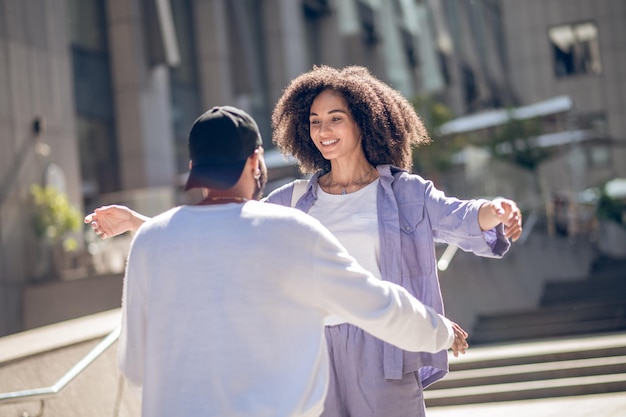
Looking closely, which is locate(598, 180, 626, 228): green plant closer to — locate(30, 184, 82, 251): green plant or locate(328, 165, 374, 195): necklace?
locate(30, 184, 82, 251): green plant

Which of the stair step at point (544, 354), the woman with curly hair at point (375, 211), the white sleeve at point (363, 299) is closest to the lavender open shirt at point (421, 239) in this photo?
the woman with curly hair at point (375, 211)

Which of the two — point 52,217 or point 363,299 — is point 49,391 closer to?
point 363,299

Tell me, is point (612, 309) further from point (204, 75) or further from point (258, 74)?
point (258, 74)

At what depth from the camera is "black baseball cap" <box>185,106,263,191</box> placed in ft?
8.77

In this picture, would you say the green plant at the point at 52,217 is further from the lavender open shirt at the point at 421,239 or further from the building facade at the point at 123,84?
the lavender open shirt at the point at 421,239

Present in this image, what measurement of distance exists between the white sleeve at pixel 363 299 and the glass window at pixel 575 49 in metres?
41.9

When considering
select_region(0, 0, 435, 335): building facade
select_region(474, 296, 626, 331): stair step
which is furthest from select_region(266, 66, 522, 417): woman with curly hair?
select_region(0, 0, 435, 335): building facade

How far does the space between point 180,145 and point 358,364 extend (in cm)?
2344

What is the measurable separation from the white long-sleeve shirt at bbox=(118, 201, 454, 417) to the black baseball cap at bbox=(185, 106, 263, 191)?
0.08 meters

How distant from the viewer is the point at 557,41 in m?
43.3

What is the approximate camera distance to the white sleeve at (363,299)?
2613mm

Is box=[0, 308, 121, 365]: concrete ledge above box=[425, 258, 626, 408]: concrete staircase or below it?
above

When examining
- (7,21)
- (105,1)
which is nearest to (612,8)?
(105,1)

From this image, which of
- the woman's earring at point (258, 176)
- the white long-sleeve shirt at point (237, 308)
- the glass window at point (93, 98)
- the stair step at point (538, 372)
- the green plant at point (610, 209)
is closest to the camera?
the white long-sleeve shirt at point (237, 308)
